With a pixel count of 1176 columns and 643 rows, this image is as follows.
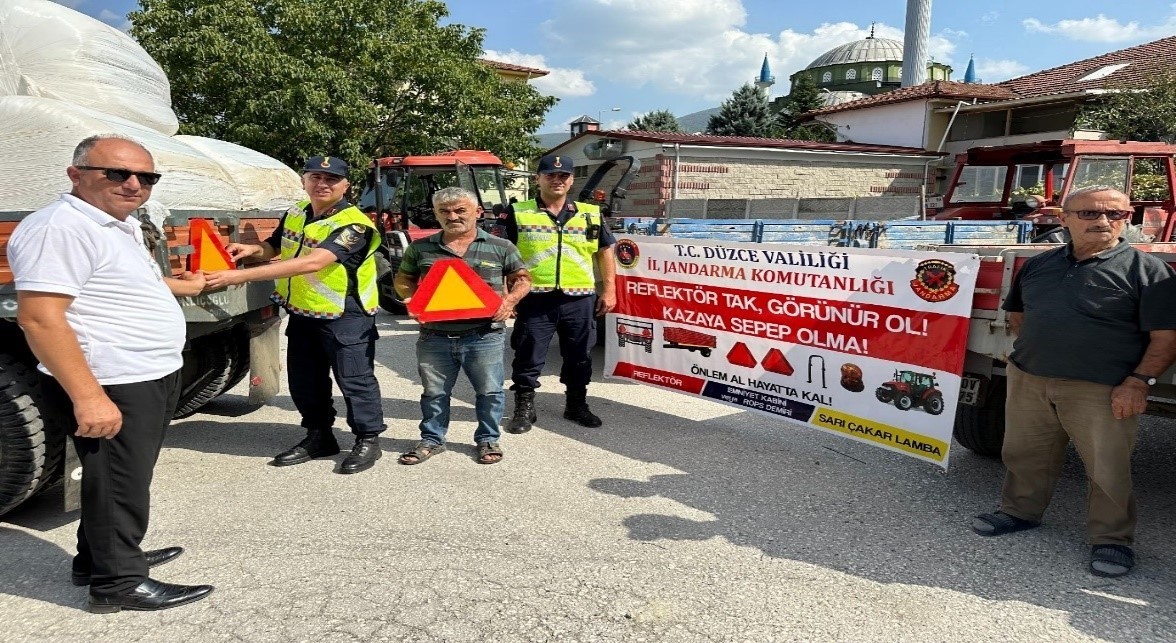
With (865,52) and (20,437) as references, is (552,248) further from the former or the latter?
(865,52)

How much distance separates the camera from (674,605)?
2721 mm

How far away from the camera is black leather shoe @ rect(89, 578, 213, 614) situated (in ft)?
8.63

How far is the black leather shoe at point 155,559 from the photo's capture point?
2809 mm

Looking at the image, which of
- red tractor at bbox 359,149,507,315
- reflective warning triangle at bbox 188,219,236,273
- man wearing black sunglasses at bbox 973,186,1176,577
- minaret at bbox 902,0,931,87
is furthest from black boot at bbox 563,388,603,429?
minaret at bbox 902,0,931,87

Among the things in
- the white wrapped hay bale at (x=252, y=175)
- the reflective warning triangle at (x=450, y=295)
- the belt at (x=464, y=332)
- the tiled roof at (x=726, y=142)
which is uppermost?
the tiled roof at (x=726, y=142)

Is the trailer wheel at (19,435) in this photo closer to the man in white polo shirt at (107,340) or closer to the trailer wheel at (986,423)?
the man in white polo shirt at (107,340)

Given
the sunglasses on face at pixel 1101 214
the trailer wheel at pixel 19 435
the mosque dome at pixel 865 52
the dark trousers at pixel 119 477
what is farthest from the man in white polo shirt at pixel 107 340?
the mosque dome at pixel 865 52

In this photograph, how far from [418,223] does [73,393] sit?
8417 mm

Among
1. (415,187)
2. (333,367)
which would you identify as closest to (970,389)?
(333,367)

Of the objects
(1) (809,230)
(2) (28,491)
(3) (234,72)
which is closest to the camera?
(2) (28,491)

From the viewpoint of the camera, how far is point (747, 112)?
109 ft

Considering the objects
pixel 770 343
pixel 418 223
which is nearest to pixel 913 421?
pixel 770 343

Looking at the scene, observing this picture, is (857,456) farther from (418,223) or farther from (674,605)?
(418,223)

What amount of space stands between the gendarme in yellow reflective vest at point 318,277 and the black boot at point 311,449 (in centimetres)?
79
